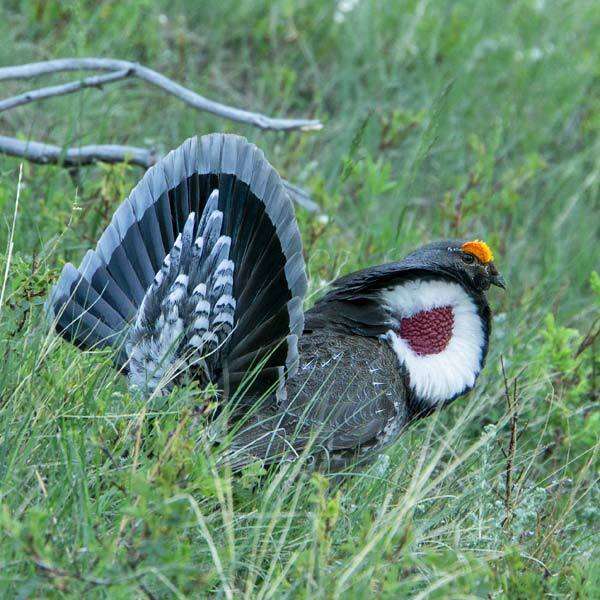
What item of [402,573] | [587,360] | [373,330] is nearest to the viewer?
[402,573]

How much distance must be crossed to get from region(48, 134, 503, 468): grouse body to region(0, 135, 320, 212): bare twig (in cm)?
122

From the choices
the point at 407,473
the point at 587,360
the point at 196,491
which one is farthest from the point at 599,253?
the point at 196,491

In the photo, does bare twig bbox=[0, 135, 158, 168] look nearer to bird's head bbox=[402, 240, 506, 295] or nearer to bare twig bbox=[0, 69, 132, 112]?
bare twig bbox=[0, 69, 132, 112]

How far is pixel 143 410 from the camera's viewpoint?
10.4 feet

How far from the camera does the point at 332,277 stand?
4863mm

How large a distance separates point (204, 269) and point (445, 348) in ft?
3.52

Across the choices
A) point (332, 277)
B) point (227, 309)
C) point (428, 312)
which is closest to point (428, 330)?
point (428, 312)

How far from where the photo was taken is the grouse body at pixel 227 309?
144 inches

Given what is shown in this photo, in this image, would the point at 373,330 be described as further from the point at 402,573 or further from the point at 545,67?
the point at 545,67

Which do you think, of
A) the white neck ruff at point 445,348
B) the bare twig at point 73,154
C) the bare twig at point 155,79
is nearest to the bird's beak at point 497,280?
the white neck ruff at point 445,348

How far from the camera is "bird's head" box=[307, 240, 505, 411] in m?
4.22

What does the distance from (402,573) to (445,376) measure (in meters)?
1.38

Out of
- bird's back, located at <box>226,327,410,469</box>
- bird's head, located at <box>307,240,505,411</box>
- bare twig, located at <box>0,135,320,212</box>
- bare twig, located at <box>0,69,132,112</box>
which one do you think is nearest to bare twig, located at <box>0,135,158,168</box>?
bare twig, located at <box>0,135,320,212</box>

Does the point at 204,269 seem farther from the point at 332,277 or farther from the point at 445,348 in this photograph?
the point at 332,277
